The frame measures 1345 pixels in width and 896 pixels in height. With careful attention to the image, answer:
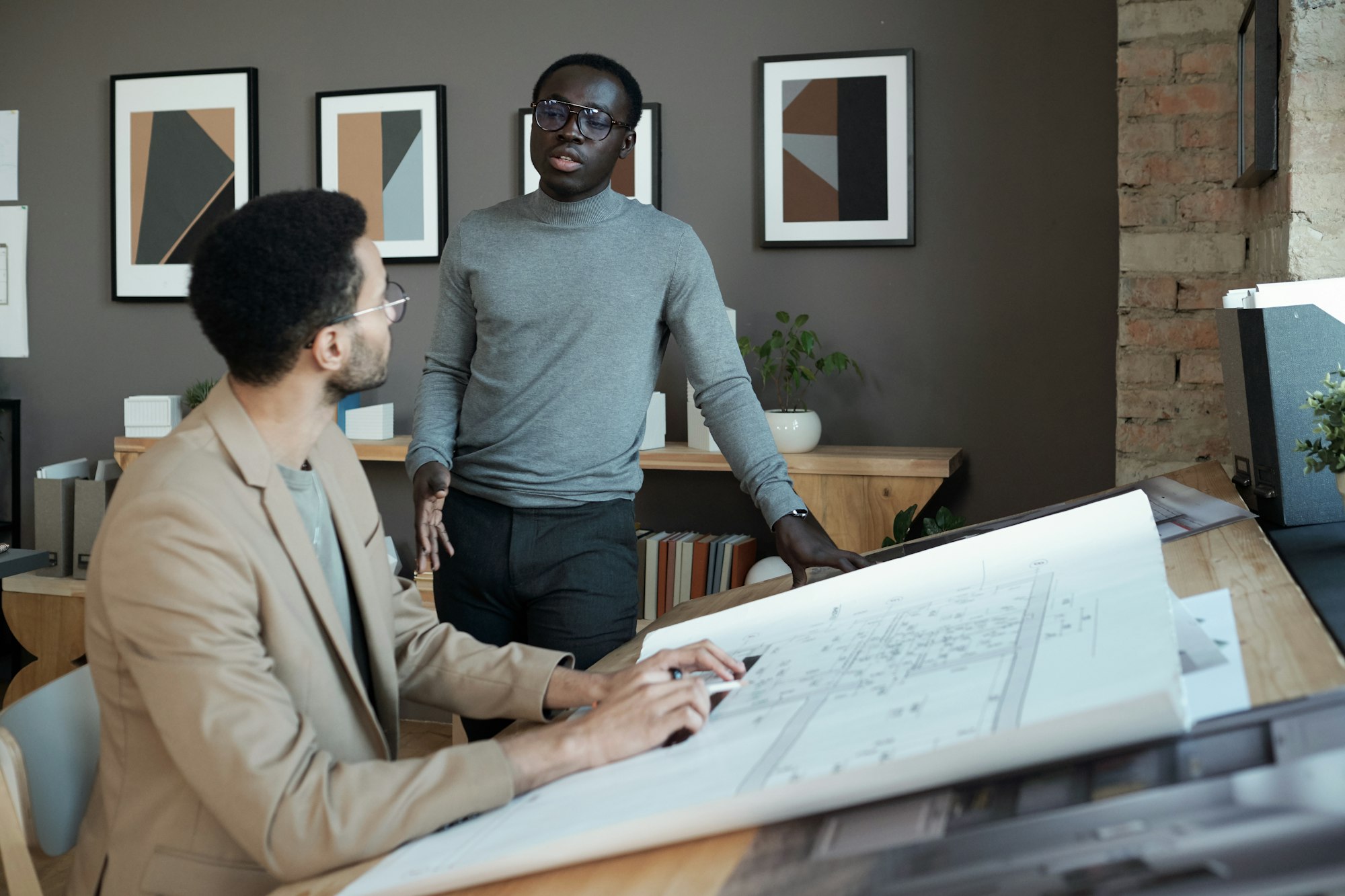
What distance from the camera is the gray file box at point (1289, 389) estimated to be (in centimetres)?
140

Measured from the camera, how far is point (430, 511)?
1799 millimetres

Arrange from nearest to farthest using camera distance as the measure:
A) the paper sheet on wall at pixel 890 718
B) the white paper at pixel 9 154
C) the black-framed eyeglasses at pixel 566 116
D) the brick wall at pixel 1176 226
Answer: the paper sheet on wall at pixel 890 718 → the black-framed eyeglasses at pixel 566 116 → the brick wall at pixel 1176 226 → the white paper at pixel 9 154

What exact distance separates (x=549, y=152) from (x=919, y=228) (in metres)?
1.48

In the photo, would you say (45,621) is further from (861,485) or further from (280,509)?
(280,509)

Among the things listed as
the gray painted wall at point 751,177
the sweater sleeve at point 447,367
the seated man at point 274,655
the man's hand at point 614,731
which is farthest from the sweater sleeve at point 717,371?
the gray painted wall at point 751,177

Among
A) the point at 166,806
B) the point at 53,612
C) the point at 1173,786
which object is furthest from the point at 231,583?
the point at 53,612

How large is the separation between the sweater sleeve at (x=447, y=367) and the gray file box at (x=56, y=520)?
6.68ft

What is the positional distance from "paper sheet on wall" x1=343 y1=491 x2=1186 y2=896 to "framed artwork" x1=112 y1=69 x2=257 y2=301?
9.77 feet

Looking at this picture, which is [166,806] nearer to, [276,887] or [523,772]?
[276,887]

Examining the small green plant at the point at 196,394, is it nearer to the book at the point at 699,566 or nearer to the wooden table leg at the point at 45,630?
the wooden table leg at the point at 45,630

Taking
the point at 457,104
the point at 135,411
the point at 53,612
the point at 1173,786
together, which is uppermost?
the point at 457,104

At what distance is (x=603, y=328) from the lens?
1842 mm

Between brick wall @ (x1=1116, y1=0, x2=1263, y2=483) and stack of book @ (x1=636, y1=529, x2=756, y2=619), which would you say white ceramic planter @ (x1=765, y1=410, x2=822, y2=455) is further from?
brick wall @ (x1=1116, y1=0, x2=1263, y2=483)

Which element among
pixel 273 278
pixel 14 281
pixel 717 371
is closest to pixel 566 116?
pixel 717 371
